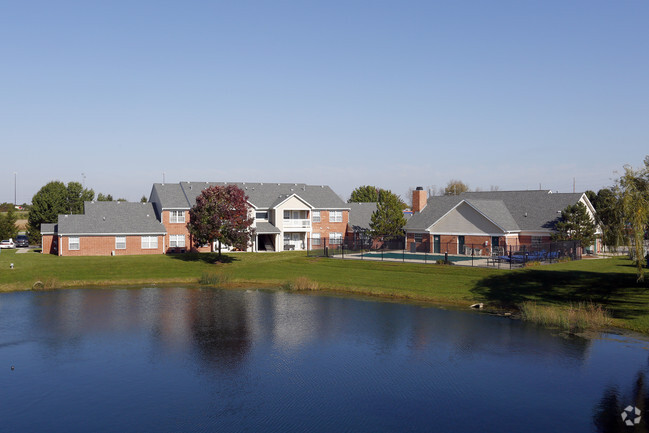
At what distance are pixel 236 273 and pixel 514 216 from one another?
32028 millimetres

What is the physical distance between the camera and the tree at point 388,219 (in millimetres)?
67938

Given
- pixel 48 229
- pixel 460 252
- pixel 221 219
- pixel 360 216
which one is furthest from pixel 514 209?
pixel 48 229

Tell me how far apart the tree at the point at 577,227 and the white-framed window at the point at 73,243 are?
52.5 m

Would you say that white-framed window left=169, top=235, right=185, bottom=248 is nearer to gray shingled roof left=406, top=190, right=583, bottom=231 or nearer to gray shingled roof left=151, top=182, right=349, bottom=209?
gray shingled roof left=151, top=182, right=349, bottom=209

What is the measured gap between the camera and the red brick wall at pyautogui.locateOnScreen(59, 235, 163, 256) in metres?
62.6

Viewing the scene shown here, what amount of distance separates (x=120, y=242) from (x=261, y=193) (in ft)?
65.6

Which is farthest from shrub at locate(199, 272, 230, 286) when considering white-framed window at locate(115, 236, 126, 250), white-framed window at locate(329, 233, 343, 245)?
white-framed window at locate(329, 233, 343, 245)

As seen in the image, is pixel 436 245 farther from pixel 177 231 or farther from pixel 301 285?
pixel 177 231

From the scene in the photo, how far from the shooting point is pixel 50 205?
85688 mm

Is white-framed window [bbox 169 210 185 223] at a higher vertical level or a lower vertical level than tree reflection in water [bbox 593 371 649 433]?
higher

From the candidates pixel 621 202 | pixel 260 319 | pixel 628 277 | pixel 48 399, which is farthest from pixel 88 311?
pixel 628 277

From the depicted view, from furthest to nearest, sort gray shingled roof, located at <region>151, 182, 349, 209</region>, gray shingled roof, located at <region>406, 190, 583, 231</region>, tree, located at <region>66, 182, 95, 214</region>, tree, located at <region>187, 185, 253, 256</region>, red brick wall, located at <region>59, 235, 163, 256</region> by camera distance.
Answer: tree, located at <region>66, 182, 95, 214</region> < gray shingled roof, located at <region>151, 182, 349, 209</region> < red brick wall, located at <region>59, 235, 163, 256</region> < gray shingled roof, located at <region>406, 190, 583, 231</region> < tree, located at <region>187, 185, 253, 256</region>

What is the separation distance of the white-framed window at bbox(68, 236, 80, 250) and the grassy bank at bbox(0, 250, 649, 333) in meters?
3.40

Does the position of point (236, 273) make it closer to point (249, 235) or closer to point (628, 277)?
point (249, 235)
